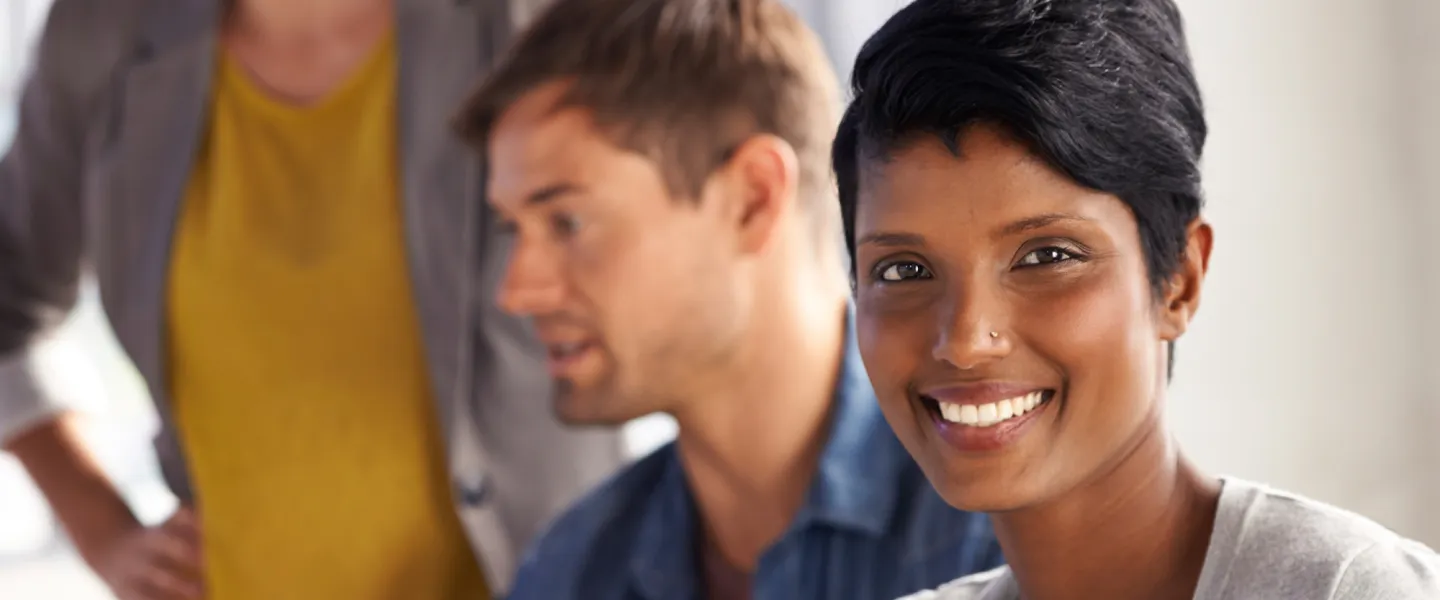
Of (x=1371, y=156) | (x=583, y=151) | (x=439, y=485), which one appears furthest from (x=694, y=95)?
(x=1371, y=156)

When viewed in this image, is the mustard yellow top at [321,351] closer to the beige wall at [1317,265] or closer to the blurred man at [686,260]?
the blurred man at [686,260]

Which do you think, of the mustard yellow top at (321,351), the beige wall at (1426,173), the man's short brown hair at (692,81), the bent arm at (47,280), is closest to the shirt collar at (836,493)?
the man's short brown hair at (692,81)

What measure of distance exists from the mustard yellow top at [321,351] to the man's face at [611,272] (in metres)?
0.20

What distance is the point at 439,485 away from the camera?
107 centimetres

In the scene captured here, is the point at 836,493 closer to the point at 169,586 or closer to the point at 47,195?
the point at 169,586

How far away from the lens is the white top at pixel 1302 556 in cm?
50

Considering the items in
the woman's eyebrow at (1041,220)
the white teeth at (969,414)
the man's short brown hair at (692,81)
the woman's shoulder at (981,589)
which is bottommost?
the woman's shoulder at (981,589)

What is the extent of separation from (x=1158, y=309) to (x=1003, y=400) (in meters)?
0.07

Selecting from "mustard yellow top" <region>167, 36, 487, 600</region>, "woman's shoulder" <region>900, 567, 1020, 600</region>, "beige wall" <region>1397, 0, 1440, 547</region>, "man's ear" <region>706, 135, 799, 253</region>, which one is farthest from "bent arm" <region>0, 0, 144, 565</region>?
"beige wall" <region>1397, 0, 1440, 547</region>

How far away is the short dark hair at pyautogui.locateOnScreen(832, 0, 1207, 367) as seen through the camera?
502 millimetres

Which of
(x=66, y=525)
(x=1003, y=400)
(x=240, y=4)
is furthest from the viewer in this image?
(x=66, y=525)

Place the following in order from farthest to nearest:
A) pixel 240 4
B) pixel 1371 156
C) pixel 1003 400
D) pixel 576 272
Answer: pixel 240 4
pixel 1371 156
pixel 576 272
pixel 1003 400

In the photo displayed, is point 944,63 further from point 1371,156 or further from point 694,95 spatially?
point 1371,156

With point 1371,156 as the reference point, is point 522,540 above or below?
below
